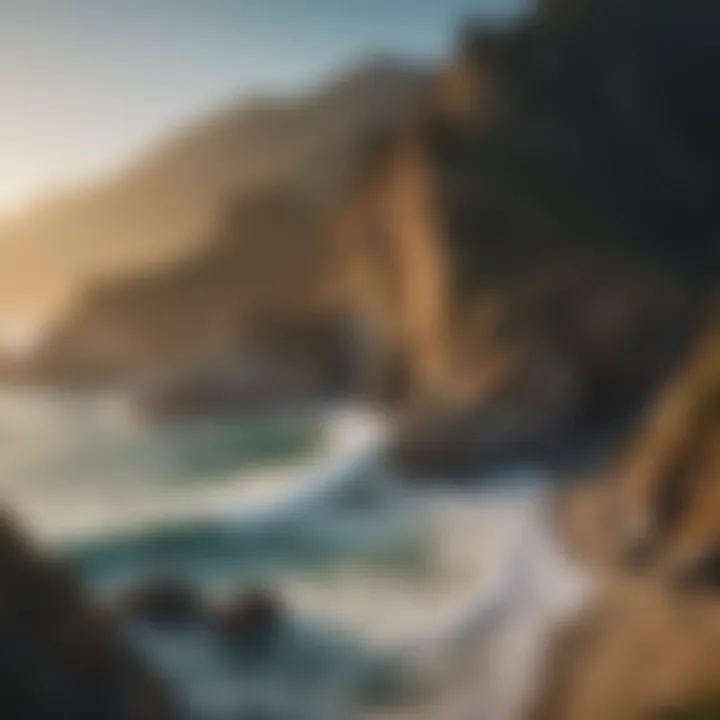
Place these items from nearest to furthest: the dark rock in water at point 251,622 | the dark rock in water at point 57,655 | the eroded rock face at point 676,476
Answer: the dark rock in water at point 57,655 → the dark rock in water at point 251,622 → the eroded rock face at point 676,476

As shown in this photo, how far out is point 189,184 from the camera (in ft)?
6.73

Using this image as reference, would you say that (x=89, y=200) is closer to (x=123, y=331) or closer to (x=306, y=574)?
(x=123, y=331)

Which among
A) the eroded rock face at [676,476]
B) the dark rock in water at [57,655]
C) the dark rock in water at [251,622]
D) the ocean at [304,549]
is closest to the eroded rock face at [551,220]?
the eroded rock face at [676,476]

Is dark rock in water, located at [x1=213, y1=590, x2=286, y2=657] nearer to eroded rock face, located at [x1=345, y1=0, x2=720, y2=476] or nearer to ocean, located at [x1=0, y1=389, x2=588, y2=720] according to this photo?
Result: ocean, located at [x1=0, y1=389, x2=588, y2=720]

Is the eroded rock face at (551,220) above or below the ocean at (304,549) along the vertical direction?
above

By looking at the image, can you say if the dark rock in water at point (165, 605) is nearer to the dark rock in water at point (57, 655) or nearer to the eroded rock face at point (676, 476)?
the dark rock in water at point (57, 655)

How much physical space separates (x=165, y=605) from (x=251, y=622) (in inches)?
5.6

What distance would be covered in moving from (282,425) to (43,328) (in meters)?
0.46

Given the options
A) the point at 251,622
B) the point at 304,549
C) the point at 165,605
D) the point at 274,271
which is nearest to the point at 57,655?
the point at 165,605

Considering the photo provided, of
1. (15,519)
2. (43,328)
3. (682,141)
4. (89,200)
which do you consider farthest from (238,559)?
(682,141)

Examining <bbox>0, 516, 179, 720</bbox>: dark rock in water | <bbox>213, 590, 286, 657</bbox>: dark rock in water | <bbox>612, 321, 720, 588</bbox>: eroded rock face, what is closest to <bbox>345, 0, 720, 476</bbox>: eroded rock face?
<bbox>612, 321, 720, 588</bbox>: eroded rock face

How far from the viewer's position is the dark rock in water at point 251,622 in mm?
1815

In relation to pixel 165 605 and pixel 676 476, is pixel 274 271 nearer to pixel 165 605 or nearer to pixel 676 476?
pixel 165 605

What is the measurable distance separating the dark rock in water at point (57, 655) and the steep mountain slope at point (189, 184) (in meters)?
0.47
